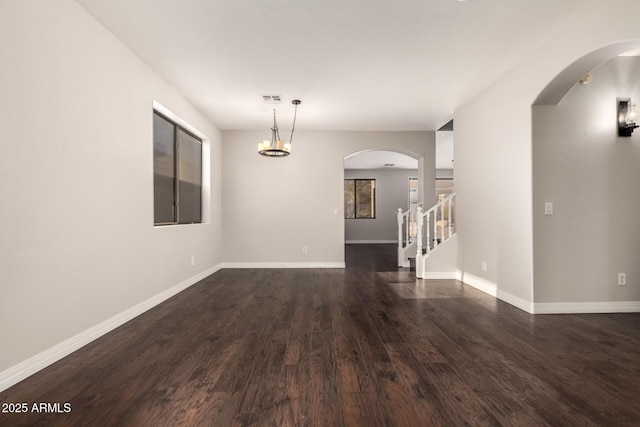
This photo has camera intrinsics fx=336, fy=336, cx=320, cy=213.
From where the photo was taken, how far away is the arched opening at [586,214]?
3529 mm

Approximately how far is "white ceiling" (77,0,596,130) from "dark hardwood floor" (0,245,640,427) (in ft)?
8.96

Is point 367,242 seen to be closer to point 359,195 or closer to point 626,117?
point 359,195

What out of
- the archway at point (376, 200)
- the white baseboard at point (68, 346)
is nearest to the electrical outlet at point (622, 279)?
the white baseboard at point (68, 346)

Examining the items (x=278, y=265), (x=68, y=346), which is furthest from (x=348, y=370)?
(x=278, y=265)

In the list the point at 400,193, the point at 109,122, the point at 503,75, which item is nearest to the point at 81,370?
the point at 109,122

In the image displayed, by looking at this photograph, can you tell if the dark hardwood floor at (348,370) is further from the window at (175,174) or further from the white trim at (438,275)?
the white trim at (438,275)

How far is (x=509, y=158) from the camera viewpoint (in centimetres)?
397

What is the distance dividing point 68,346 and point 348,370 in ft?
6.86

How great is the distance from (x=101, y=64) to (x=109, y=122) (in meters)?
0.50

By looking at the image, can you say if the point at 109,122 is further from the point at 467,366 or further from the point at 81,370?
the point at 467,366

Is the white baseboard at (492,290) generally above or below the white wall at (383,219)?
below

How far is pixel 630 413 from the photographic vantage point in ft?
5.61

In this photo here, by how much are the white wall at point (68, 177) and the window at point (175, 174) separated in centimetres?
45

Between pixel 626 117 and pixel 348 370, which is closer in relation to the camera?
pixel 348 370
